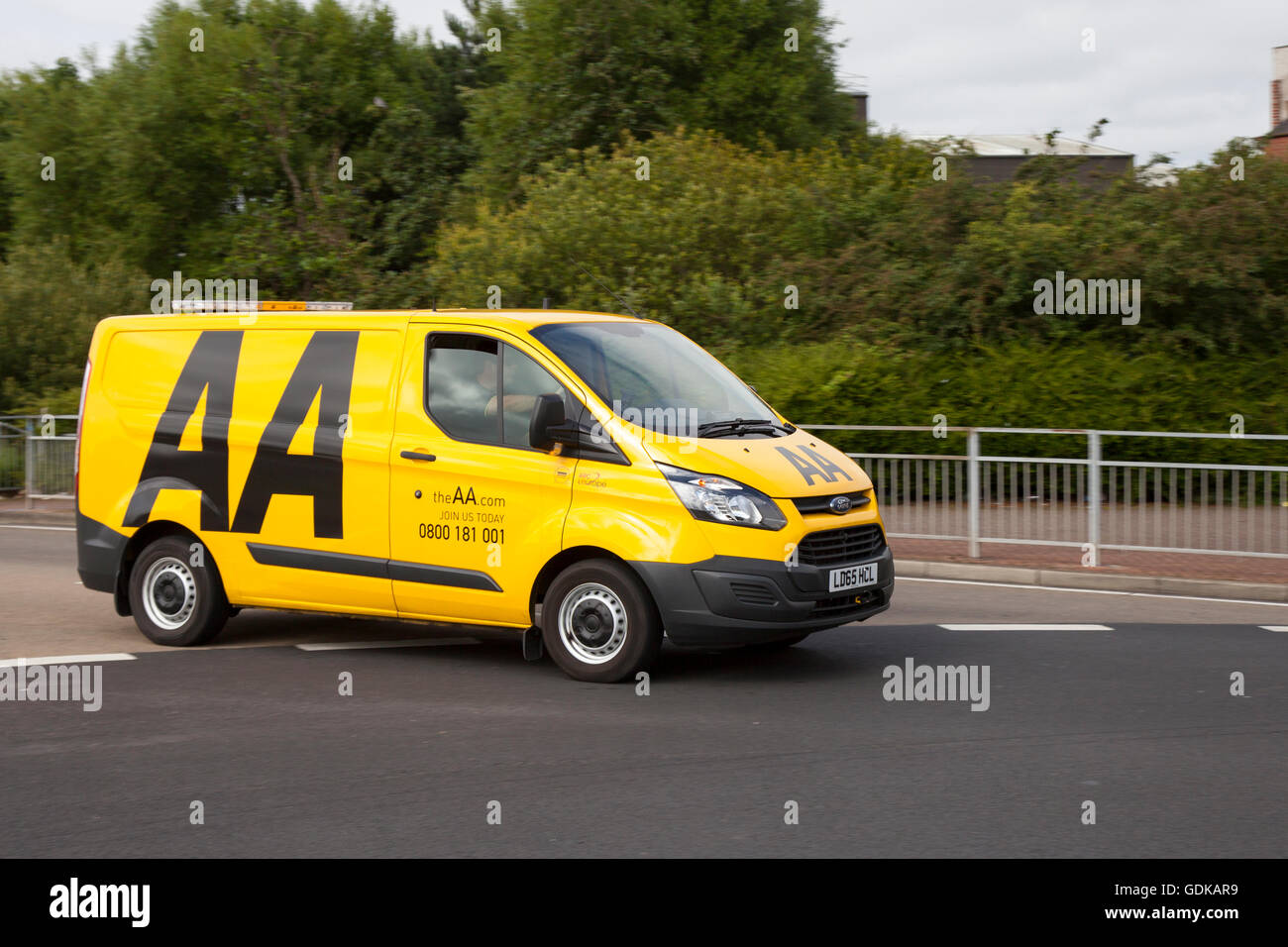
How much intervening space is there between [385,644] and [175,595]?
1.38 metres

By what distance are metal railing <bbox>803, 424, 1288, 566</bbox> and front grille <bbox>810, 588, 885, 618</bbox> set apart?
201 inches

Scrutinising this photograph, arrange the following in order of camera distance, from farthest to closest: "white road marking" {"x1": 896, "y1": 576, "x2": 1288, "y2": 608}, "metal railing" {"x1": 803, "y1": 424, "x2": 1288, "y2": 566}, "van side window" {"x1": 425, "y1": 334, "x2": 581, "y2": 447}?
"metal railing" {"x1": 803, "y1": 424, "x2": 1288, "y2": 566}, "white road marking" {"x1": 896, "y1": 576, "x2": 1288, "y2": 608}, "van side window" {"x1": 425, "y1": 334, "x2": 581, "y2": 447}

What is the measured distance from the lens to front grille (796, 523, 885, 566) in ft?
26.2

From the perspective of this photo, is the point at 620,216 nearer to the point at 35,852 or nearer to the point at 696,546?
the point at 696,546

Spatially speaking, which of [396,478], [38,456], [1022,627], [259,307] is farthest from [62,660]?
[38,456]

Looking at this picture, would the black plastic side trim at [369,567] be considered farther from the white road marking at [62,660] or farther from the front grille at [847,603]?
the front grille at [847,603]

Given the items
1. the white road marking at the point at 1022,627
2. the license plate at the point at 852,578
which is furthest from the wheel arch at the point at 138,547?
Result: the white road marking at the point at 1022,627

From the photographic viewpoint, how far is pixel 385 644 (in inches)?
380

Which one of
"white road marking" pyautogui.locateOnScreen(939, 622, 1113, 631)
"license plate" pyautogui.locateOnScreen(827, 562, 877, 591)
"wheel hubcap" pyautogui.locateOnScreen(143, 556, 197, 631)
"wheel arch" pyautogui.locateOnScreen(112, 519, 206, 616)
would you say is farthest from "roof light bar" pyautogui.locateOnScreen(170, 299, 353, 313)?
"white road marking" pyautogui.locateOnScreen(939, 622, 1113, 631)

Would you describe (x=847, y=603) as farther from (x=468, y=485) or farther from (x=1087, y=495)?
(x=1087, y=495)

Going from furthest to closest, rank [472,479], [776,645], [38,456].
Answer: [38,456], [776,645], [472,479]

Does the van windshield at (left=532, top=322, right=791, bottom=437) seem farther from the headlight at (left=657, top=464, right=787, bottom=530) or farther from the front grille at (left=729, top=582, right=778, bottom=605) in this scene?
the front grille at (left=729, top=582, right=778, bottom=605)
